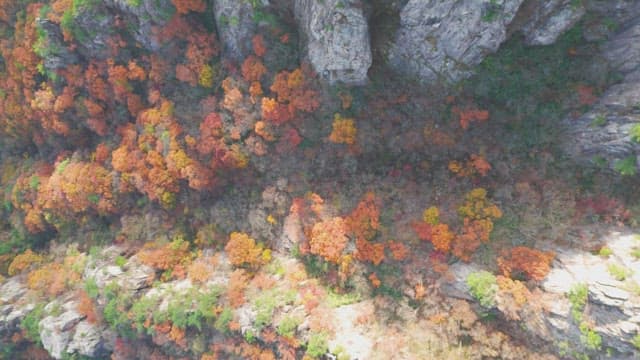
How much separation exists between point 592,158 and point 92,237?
32.0 meters

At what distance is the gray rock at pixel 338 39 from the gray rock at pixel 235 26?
312 centimetres

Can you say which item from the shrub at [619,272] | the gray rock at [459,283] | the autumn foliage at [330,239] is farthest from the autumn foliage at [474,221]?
the autumn foliage at [330,239]

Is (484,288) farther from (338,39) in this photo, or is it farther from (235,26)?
(235,26)

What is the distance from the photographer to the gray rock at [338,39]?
1758 cm

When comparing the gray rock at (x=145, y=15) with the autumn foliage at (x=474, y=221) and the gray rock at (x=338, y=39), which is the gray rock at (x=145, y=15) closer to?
the gray rock at (x=338, y=39)

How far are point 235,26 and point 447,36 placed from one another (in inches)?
446

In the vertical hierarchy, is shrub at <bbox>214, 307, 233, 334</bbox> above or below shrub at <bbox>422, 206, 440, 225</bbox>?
below

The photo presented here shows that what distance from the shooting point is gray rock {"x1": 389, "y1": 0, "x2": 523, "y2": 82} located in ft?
52.9

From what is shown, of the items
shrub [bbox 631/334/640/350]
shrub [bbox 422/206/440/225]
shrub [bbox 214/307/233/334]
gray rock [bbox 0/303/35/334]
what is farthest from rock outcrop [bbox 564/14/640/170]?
gray rock [bbox 0/303/35/334]

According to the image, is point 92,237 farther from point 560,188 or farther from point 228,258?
point 560,188

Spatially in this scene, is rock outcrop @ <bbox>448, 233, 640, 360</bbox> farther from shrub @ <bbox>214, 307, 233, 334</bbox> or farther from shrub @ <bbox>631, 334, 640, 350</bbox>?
shrub @ <bbox>214, 307, 233, 334</bbox>

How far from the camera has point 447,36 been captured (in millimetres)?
17203

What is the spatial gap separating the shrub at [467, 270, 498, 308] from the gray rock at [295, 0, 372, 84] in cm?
1083

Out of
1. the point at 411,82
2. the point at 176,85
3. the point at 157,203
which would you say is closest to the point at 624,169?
the point at 411,82
